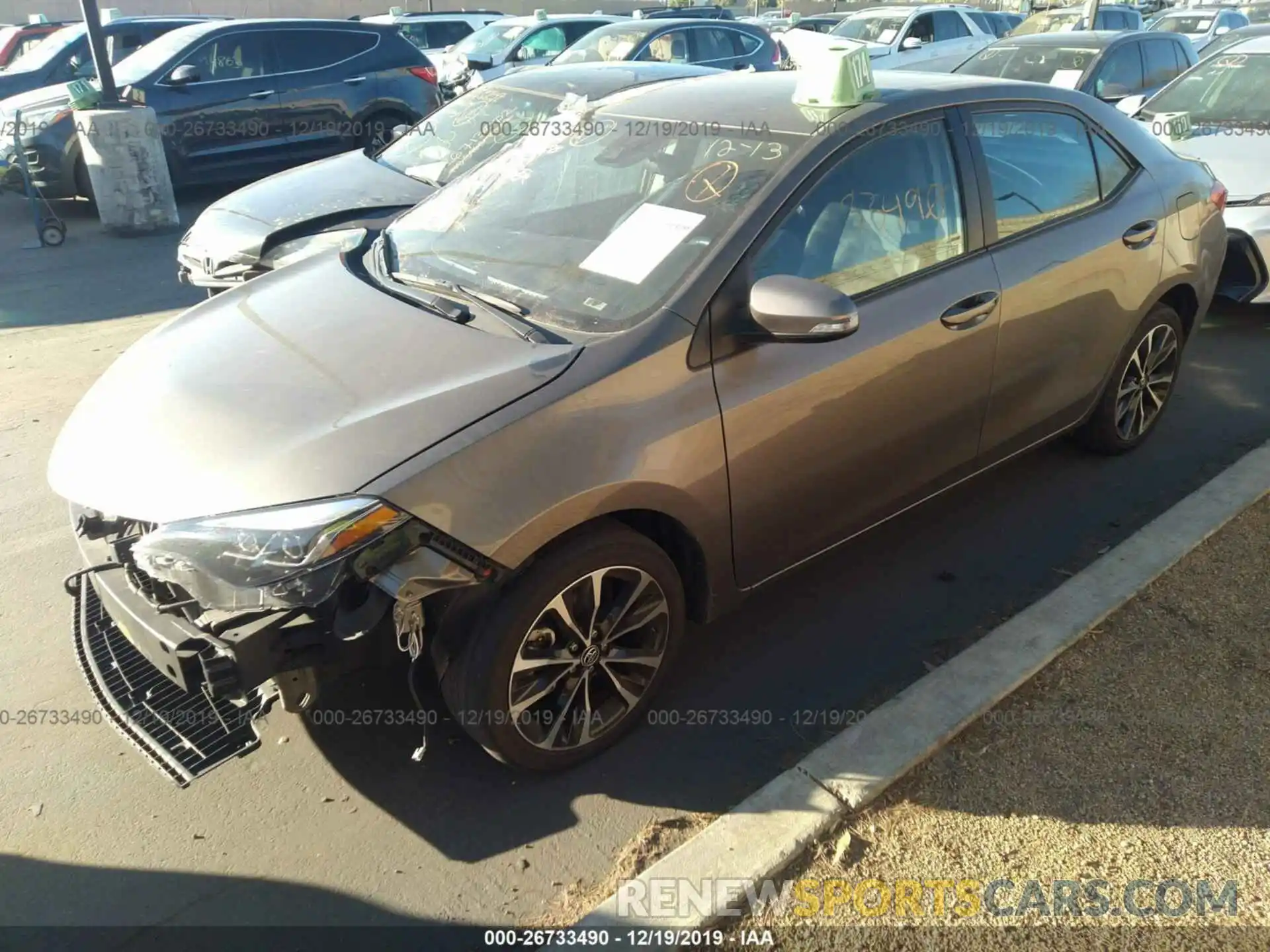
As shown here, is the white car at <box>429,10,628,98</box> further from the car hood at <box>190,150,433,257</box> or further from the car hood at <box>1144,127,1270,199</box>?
the car hood at <box>1144,127,1270,199</box>

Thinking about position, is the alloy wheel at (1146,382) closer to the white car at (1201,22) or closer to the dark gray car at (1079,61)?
the dark gray car at (1079,61)

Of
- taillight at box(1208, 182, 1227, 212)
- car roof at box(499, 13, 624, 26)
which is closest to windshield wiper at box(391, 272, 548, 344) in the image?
taillight at box(1208, 182, 1227, 212)

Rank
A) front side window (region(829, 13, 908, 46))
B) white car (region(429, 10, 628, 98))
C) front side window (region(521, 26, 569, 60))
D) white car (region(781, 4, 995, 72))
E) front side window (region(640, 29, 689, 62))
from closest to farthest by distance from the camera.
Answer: front side window (region(640, 29, 689, 62))
white car (region(429, 10, 628, 98))
front side window (region(521, 26, 569, 60))
white car (region(781, 4, 995, 72))
front side window (region(829, 13, 908, 46))

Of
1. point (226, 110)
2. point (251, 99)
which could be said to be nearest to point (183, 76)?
point (226, 110)

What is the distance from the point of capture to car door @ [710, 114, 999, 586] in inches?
111

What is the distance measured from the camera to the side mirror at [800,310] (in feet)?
8.59

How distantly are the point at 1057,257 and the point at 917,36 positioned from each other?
42.7 ft

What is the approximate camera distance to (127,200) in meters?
9.07

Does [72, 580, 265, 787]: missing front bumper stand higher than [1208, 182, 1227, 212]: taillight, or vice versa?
[1208, 182, 1227, 212]: taillight

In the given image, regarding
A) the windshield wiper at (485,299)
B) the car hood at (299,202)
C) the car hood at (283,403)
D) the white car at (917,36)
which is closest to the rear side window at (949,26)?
the white car at (917,36)

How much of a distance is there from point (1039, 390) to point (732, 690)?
5.83 ft

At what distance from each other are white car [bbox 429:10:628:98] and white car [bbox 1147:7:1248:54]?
462 inches

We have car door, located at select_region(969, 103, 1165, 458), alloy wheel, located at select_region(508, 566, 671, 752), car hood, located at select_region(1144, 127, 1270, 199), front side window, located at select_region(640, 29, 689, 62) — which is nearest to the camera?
alloy wheel, located at select_region(508, 566, 671, 752)

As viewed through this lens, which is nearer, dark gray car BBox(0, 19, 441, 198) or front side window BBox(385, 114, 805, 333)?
front side window BBox(385, 114, 805, 333)
